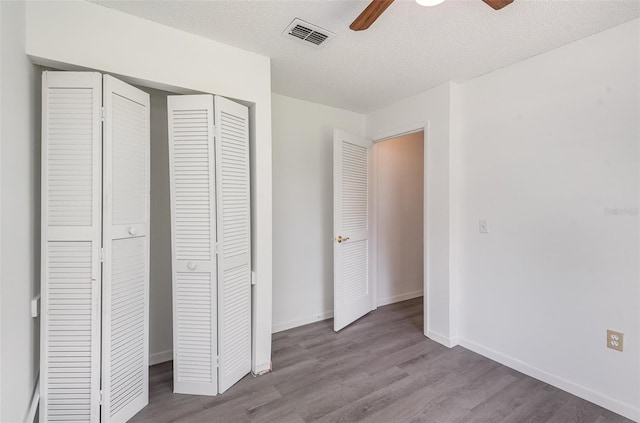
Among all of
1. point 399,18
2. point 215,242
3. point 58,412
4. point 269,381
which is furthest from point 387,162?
point 58,412

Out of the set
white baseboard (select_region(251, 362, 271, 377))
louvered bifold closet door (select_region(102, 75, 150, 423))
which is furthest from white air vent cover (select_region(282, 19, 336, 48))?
white baseboard (select_region(251, 362, 271, 377))

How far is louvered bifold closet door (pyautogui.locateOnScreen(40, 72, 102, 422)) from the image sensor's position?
1539 mm

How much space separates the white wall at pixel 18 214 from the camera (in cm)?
126

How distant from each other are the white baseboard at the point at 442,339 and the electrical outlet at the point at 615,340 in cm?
108

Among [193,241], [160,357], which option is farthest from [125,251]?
[160,357]

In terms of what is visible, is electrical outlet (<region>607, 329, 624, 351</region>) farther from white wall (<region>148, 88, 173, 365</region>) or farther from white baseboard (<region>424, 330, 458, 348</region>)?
white wall (<region>148, 88, 173, 365</region>)

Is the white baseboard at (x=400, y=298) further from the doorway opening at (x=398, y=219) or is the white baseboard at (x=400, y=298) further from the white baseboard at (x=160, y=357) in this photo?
the white baseboard at (x=160, y=357)

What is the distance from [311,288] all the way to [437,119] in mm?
2204

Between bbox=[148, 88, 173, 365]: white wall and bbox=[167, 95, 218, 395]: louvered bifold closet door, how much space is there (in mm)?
532

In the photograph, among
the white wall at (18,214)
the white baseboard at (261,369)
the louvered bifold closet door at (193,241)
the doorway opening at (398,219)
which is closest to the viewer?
the white wall at (18,214)

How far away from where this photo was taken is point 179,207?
75.7 inches

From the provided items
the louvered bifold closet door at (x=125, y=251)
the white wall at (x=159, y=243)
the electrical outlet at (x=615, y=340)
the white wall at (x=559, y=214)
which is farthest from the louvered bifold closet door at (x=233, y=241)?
the electrical outlet at (x=615, y=340)

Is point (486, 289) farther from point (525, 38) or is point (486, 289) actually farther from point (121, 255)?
point (121, 255)

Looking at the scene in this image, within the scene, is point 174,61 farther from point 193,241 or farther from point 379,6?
point 379,6
